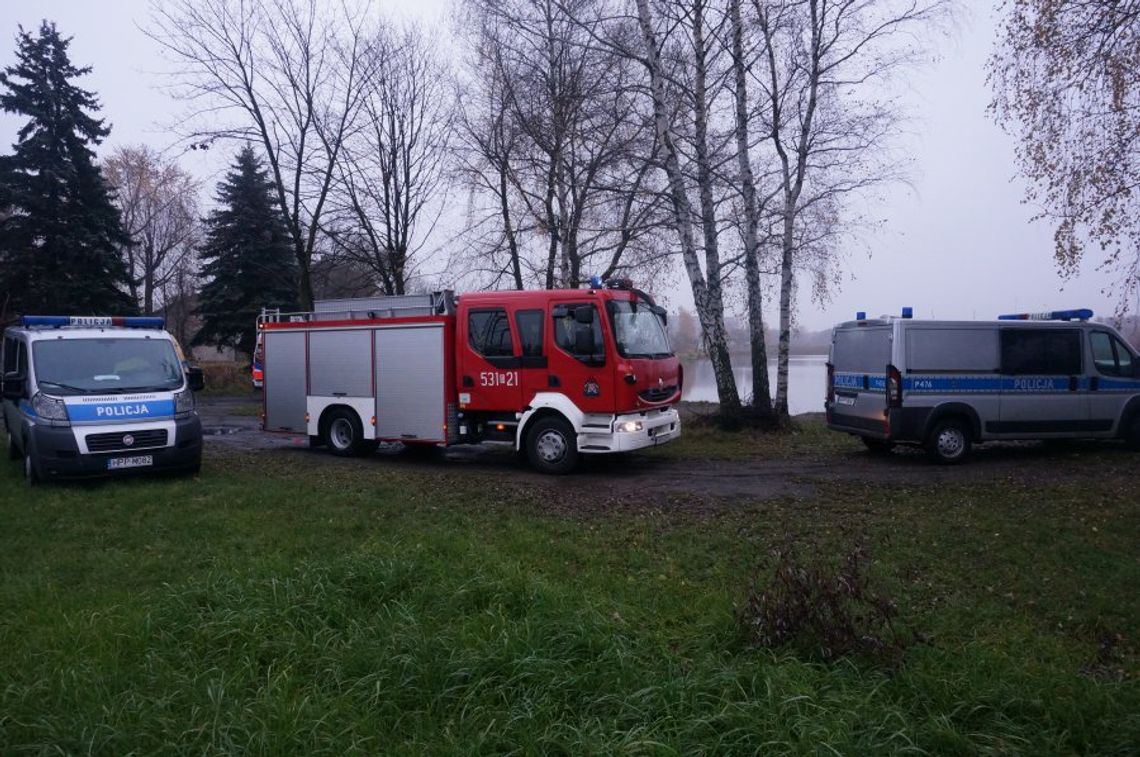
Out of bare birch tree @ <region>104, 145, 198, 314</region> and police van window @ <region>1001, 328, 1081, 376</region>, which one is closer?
police van window @ <region>1001, 328, 1081, 376</region>

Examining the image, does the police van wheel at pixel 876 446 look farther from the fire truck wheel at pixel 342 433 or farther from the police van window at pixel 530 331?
the fire truck wheel at pixel 342 433

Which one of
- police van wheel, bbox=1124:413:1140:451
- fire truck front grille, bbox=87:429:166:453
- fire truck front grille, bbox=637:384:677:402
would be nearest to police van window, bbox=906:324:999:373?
police van wheel, bbox=1124:413:1140:451

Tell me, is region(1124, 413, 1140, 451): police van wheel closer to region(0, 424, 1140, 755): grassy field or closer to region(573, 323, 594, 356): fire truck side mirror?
region(0, 424, 1140, 755): grassy field

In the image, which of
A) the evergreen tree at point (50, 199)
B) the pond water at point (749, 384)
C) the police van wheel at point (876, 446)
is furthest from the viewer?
the evergreen tree at point (50, 199)

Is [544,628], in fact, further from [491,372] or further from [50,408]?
[50,408]

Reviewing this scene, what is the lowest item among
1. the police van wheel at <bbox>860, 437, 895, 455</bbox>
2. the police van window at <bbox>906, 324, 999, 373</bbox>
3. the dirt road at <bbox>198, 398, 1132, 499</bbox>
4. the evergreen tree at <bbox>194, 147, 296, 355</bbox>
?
the dirt road at <bbox>198, 398, 1132, 499</bbox>

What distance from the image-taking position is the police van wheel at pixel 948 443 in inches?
470

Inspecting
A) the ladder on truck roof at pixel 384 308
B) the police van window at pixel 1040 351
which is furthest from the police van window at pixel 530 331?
the police van window at pixel 1040 351

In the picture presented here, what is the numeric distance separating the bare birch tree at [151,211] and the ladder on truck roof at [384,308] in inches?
1382

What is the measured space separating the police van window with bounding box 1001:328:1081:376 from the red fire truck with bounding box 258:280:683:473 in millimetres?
4993

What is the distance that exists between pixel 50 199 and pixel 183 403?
25494 millimetres

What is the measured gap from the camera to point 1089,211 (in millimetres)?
10906

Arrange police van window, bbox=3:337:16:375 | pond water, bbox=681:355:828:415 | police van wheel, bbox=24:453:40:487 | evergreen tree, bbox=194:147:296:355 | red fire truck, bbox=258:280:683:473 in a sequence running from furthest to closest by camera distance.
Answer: evergreen tree, bbox=194:147:296:355 → pond water, bbox=681:355:828:415 → police van window, bbox=3:337:16:375 → red fire truck, bbox=258:280:683:473 → police van wheel, bbox=24:453:40:487

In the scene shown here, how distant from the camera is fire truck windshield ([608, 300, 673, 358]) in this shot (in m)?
11.4
